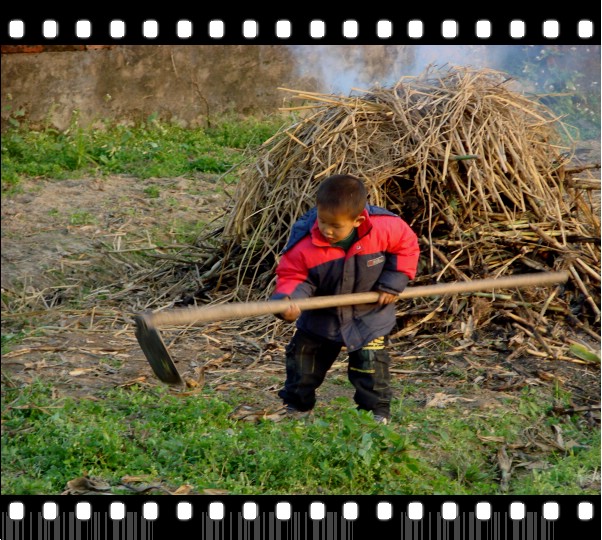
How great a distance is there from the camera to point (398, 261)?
474 centimetres

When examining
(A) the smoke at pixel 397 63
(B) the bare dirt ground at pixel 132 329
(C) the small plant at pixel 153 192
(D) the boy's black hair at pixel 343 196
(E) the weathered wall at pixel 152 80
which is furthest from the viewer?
(A) the smoke at pixel 397 63

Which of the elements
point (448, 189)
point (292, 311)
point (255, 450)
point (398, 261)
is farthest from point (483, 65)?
point (255, 450)

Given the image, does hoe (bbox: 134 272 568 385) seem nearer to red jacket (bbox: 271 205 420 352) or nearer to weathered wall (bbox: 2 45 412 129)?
red jacket (bbox: 271 205 420 352)

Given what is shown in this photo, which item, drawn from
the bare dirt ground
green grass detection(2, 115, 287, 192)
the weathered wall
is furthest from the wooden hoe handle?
green grass detection(2, 115, 287, 192)

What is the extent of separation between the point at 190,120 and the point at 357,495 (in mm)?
6910

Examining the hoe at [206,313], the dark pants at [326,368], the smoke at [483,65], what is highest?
the smoke at [483,65]

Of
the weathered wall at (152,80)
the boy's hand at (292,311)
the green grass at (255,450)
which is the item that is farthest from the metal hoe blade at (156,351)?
the weathered wall at (152,80)

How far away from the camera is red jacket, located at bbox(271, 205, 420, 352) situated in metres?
4.68

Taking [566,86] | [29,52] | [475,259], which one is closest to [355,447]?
[475,259]

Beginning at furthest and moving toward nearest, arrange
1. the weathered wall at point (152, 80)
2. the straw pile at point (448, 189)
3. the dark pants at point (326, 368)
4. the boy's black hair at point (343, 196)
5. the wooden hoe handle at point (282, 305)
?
the weathered wall at point (152, 80) → the straw pile at point (448, 189) → the dark pants at point (326, 368) → the boy's black hair at point (343, 196) → the wooden hoe handle at point (282, 305)

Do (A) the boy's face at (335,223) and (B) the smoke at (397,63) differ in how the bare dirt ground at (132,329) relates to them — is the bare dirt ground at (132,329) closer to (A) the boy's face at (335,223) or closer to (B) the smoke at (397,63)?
(A) the boy's face at (335,223)

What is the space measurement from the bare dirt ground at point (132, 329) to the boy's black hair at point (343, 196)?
1.21m

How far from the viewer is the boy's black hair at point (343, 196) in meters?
4.44

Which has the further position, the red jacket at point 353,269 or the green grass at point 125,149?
the green grass at point 125,149
